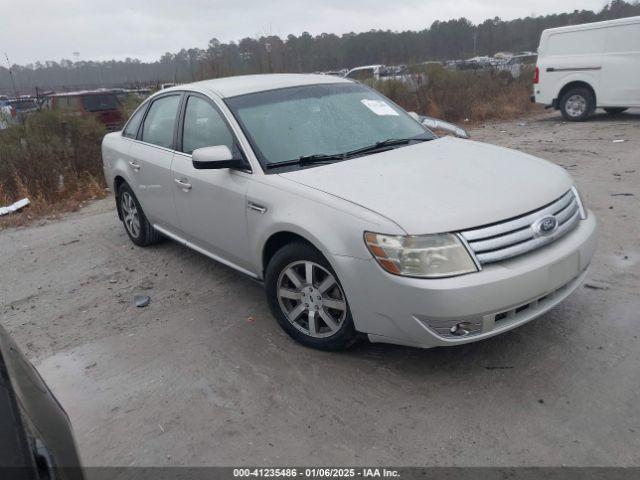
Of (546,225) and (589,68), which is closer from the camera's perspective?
(546,225)

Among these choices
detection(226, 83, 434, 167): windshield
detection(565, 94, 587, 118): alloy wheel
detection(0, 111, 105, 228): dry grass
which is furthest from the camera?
detection(565, 94, 587, 118): alloy wheel

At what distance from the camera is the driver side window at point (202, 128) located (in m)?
4.09

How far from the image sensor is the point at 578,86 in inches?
499

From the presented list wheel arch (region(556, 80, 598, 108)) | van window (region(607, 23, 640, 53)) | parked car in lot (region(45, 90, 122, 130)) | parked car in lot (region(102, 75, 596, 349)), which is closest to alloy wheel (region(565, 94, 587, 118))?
wheel arch (region(556, 80, 598, 108))

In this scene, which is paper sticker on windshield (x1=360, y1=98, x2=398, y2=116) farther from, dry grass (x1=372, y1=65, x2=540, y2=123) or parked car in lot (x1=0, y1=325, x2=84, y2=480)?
dry grass (x1=372, y1=65, x2=540, y2=123)

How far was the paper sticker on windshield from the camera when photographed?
4.45 meters

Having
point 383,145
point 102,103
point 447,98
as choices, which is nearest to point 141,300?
point 383,145

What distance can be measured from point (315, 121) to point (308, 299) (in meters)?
1.40

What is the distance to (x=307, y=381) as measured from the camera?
10.6 ft

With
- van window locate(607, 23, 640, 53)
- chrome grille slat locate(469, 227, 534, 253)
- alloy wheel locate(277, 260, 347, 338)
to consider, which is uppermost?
van window locate(607, 23, 640, 53)

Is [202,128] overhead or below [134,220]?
overhead

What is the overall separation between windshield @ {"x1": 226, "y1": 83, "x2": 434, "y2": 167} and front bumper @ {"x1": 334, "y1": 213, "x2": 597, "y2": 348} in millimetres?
1139

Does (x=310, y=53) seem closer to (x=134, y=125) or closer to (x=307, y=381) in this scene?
(x=134, y=125)

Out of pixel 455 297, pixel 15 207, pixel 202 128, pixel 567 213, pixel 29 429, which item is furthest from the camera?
pixel 15 207
